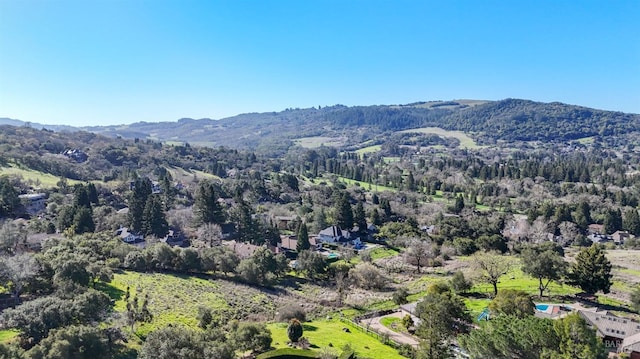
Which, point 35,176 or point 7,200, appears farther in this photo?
point 35,176

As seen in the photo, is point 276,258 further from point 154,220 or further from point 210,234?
point 154,220

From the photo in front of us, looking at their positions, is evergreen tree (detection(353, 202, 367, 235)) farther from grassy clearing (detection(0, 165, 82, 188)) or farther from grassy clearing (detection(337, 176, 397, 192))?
grassy clearing (detection(0, 165, 82, 188))

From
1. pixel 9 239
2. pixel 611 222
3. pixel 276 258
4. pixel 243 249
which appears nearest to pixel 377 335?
pixel 276 258

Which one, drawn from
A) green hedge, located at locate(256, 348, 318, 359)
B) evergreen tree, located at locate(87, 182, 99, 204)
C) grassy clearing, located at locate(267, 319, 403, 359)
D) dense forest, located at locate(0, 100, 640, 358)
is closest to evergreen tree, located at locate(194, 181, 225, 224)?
dense forest, located at locate(0, 100, 640, 358)

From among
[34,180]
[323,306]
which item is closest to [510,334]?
[323,306]

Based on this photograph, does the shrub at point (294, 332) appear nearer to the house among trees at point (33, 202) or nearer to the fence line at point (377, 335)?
the fence line at point (377, 335)

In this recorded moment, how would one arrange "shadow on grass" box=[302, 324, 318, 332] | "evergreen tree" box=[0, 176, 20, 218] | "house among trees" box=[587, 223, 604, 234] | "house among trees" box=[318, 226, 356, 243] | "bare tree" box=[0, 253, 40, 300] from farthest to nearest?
"house among trees" box=[587, 223, 604, 234] < "house among trees" box=[318, 226, 356, 243] < "evergreen tree" box=[0, 176, 20, 218] < "shadow on grass" box=[302, 324, 318, 332] < "bare tree" box=[0, 253, 40, 300]

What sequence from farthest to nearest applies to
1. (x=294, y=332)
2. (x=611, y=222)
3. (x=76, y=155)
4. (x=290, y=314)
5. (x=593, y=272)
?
(x=76, y=155)
(x=611, y=222)
(x=593, y=272)
(x=290, y=314)
(x=294, y=332)
